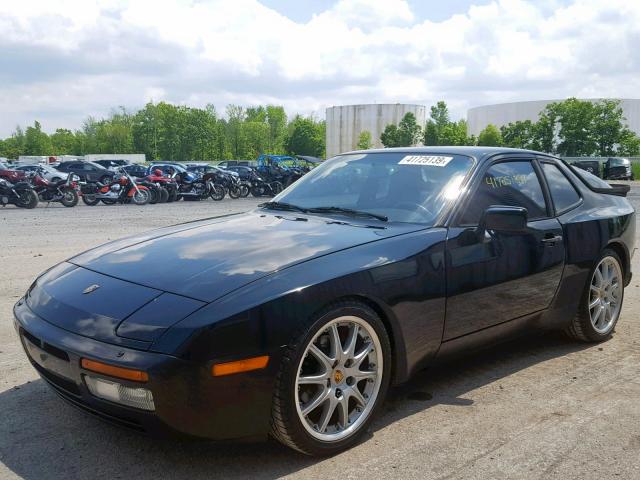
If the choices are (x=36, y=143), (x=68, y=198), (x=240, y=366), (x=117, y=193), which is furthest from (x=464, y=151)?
(x=36, y=143)

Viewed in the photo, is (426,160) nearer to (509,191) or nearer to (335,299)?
(509,191)

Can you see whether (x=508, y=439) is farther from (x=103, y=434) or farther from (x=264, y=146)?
(x=264, y=146)

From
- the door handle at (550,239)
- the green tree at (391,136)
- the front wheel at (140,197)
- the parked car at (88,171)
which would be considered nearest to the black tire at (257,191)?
the front wheel at (140,197)

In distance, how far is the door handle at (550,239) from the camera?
3848 millimetres

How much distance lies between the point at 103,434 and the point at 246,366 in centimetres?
98

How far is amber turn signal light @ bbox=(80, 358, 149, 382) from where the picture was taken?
2314mm

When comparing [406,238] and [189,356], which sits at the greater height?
[406,238]

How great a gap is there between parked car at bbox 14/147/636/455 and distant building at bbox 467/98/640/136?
84.4 meters

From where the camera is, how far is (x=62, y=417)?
3119mm

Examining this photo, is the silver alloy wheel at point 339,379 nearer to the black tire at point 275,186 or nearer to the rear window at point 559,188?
the rear window at point 559,188

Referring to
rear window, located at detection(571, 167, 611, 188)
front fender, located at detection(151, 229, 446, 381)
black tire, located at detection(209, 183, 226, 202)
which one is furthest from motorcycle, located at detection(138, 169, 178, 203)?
front fender, located at detection(151, 229, 446, 381)

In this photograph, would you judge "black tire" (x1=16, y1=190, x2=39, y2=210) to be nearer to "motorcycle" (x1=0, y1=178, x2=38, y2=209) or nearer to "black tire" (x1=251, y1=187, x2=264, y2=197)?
"motorcycle" (x1=0, y1=178, x2=38, y2=209)

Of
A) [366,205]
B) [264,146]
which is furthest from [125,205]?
[264,146]

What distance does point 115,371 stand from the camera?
2.36m
